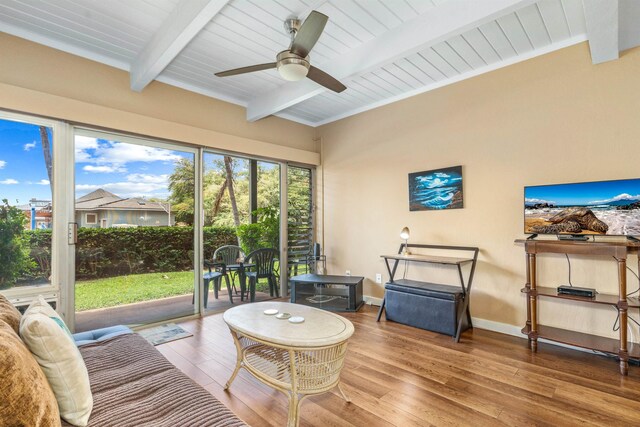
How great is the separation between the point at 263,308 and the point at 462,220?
248cm

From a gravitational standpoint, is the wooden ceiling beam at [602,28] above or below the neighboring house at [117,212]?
above

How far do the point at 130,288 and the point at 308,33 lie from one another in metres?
3.16

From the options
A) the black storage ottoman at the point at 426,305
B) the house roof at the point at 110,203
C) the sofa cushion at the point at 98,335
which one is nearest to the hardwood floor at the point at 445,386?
the black storage ottoman at the point at 426,305

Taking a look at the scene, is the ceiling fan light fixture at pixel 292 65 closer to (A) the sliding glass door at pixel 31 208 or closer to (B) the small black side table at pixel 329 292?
(A) the sliding glass door at pixel 31 208

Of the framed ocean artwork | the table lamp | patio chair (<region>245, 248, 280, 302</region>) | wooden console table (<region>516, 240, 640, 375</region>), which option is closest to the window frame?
patio chair (<region>245, 248, 280, 302</region>)

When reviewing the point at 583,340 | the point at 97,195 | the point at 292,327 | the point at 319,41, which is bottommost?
the point at 583,340

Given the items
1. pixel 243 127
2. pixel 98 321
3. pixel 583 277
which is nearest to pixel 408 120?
pixel 243 127

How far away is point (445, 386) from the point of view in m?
2.29

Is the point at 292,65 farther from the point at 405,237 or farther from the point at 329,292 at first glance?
the point at 329,292

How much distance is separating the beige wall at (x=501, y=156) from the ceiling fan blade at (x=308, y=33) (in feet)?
7.23

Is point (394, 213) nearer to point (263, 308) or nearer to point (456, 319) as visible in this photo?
point (456, 319)

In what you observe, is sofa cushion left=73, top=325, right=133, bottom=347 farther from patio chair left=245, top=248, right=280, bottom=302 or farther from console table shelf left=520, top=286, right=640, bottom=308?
console table shelf left=520, top=286, right=640, bottom=308

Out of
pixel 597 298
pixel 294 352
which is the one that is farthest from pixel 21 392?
pixel 597 298

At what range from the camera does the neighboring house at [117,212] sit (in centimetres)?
314
